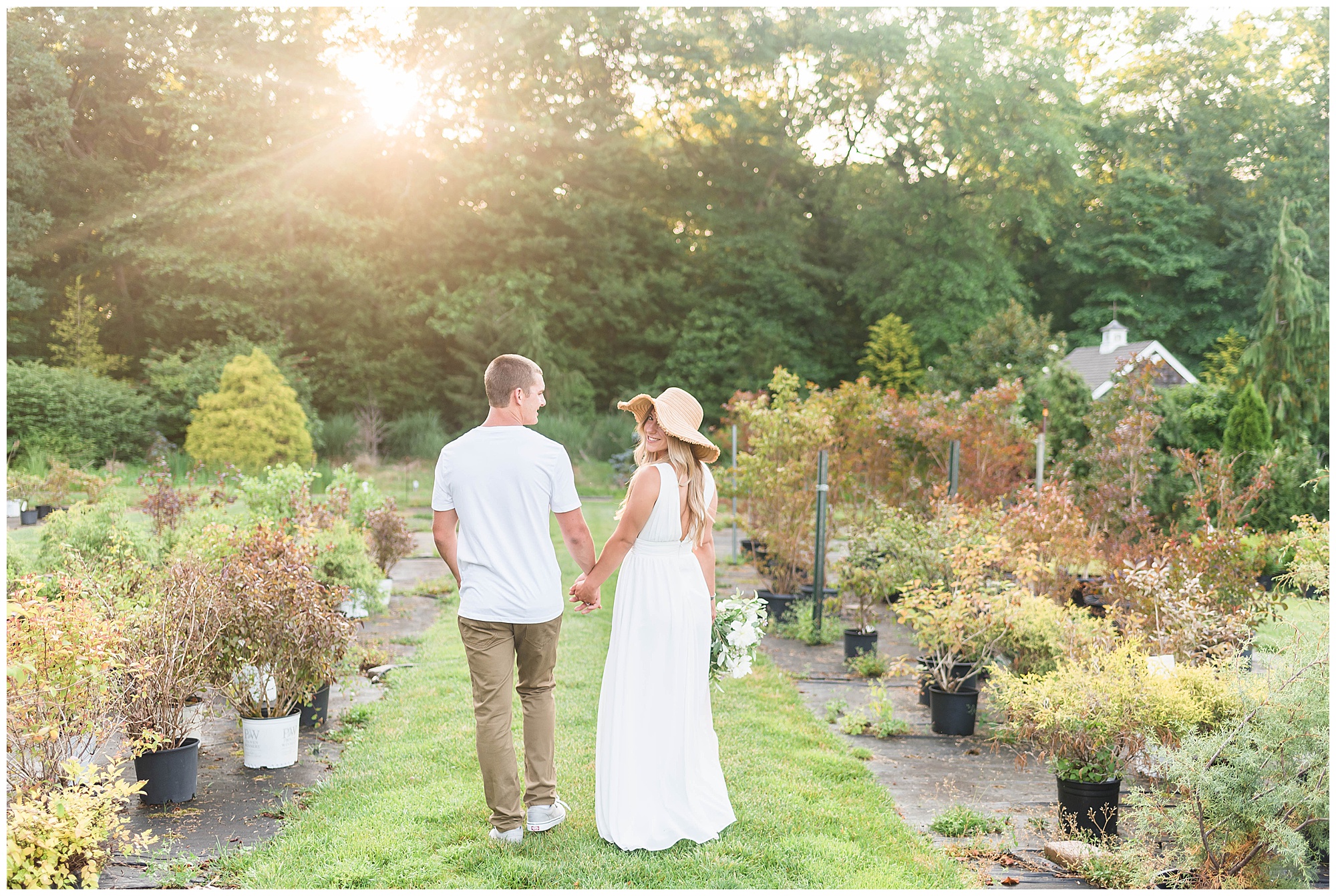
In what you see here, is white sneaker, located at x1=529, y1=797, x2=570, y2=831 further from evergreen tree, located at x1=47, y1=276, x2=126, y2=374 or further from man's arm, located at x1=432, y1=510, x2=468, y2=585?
evergreen tree, located at x1=47, y1=276, x2=126, y2=374

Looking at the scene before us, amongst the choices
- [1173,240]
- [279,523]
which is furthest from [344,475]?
[1173,240]

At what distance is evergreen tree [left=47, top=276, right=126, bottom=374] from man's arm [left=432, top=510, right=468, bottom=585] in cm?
2387

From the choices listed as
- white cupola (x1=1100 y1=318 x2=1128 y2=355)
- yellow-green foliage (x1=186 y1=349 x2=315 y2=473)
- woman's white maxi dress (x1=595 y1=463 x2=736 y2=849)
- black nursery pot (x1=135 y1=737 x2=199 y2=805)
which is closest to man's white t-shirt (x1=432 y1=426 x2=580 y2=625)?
woman's white maxi dress (x1=595 y1=463 x2=736 y2=849)

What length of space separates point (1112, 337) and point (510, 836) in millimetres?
25121

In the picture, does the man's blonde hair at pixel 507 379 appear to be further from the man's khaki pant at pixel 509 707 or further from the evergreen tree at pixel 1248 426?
the evergreen tree at pixel 1248 426

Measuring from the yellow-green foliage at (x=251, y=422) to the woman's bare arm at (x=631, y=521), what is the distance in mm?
17987

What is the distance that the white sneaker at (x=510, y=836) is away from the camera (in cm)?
377

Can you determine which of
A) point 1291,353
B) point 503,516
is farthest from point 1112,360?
point 503,516

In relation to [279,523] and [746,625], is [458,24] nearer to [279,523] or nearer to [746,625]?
[279,523]

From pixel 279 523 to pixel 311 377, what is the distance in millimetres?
22272

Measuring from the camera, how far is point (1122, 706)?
401 centimetres

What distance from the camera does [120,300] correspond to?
26750 mm

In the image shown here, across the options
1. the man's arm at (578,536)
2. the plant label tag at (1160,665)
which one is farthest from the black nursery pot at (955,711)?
the man's arm at (578,536)

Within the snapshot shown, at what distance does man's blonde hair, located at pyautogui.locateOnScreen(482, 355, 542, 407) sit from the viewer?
378 centimetres
